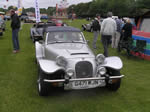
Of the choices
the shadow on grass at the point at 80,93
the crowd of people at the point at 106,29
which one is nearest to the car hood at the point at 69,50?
the shadow on grass at the point at 80,93

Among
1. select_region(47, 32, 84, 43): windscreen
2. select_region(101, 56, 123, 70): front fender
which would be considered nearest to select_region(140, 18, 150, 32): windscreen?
select_region(47, 32, 84, 43): windscreen

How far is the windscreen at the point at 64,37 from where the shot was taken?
6032 mm

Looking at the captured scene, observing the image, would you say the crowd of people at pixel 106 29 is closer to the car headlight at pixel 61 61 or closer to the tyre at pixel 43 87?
the car headlight at pixel 61 61

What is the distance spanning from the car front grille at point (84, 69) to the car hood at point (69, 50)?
0.27 m

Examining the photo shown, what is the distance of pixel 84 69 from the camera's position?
4.66m

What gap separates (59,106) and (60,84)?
508 millimetres

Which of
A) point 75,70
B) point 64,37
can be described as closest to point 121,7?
point 64,37

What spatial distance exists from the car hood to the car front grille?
27cm

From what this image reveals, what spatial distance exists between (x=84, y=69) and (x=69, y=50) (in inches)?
32.2

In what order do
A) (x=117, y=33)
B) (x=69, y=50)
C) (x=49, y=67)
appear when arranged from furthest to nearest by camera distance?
(x=117, y=33)
(x=69, y=50)
(x=49, y=67)

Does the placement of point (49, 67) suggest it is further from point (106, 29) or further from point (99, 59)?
point (106, 29)

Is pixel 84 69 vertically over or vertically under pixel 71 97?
over

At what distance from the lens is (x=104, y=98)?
4.87 meters

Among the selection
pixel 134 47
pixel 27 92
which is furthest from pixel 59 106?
pixel 134 47
